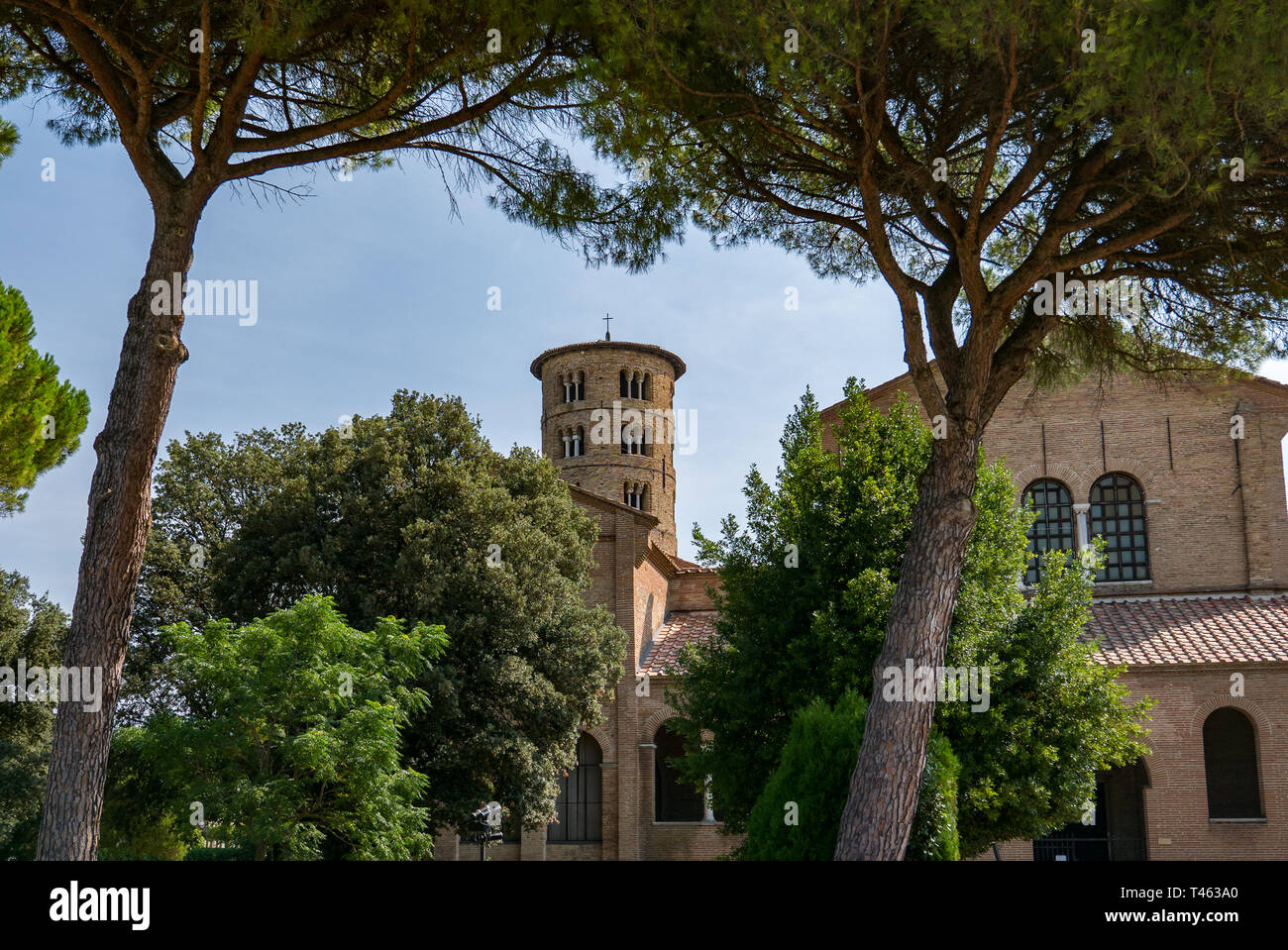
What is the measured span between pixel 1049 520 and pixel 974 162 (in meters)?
14.8

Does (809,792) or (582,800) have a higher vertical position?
(809,792)

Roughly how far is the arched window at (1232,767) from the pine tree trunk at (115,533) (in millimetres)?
21147

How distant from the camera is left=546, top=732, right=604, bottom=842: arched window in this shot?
2292 cm

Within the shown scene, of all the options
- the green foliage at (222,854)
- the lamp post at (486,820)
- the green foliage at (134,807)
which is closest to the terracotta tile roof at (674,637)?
the lamp post at (486,820)

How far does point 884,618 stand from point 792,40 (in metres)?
7.09

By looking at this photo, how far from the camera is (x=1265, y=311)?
1045 centimetres

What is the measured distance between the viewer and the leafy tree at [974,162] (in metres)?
7.79

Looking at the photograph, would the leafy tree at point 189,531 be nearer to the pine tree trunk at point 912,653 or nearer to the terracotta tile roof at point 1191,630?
the pine tree trunk at point 912,653

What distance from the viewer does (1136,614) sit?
22578mm

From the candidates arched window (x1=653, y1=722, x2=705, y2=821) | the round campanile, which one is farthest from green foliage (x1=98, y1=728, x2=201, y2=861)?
the round campanile

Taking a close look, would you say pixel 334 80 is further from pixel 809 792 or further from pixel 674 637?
pixel 674 637

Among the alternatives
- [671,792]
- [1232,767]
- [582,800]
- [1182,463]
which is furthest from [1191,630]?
[582,800]

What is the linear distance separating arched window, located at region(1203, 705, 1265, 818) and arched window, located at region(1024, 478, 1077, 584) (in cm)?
440
